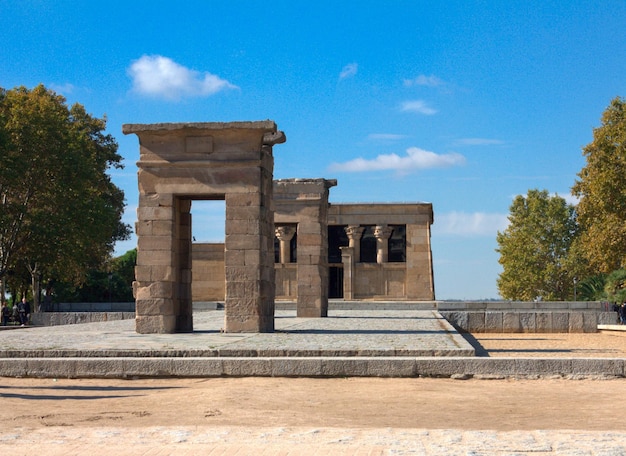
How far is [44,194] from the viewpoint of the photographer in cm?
3653

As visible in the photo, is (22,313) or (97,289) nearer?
(22,313)

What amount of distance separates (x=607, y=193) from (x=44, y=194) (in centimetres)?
2331

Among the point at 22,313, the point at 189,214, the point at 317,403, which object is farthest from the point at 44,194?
the point at 317,403

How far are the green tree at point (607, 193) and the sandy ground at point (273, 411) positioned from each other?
85.7ft

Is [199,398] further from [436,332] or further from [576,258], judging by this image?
[576,258]

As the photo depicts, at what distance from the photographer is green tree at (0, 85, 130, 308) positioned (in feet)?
114

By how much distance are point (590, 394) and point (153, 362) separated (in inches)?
224

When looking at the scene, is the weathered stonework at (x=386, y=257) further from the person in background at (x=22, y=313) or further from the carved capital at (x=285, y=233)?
the person in background at (x=22, y=313)

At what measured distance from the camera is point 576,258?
2229 inches

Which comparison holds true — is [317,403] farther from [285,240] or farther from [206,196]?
[285,240]

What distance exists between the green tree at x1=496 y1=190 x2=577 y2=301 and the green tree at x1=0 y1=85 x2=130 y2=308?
30.6 m

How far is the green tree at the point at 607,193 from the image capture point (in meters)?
36.4

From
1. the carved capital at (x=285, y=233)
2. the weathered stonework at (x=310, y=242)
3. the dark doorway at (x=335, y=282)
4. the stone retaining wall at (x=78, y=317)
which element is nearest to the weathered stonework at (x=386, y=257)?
the carved capital at (x=285, y=233)

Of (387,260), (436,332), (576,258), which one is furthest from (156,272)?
(576,258)
